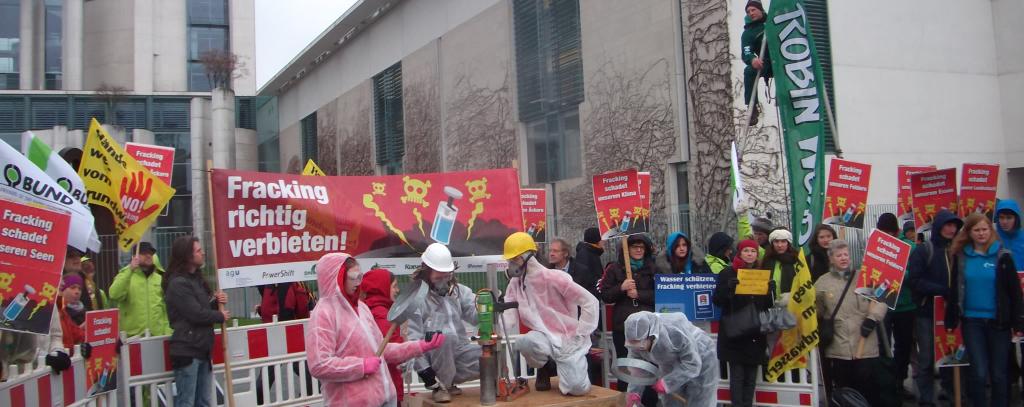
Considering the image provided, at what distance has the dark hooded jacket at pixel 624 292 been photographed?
9.04 meters

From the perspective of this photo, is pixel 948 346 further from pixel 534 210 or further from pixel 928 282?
pixel 534 210

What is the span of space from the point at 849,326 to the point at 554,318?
282cm

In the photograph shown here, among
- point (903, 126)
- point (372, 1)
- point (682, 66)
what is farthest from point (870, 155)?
point (372, 1)

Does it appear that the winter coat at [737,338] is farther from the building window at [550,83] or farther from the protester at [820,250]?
the building window at [550,83]

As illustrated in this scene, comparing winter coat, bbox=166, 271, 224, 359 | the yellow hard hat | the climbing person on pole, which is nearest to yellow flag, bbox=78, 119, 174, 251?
winter coat, bbox=166, 271, 224, 359

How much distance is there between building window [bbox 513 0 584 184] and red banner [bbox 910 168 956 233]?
430 inches

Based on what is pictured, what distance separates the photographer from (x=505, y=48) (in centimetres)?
2373

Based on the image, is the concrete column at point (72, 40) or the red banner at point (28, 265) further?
the concrete column at point (72, 40)

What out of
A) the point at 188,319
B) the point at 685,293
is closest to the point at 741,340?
the point at 685,293

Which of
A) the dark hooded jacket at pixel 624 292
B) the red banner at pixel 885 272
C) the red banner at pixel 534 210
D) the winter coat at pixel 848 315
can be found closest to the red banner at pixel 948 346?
the winter coat at pixel 848 315

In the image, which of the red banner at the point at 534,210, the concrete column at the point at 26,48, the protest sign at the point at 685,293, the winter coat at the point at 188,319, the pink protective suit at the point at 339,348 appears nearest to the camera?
the pink protective suit at the point at 339,348

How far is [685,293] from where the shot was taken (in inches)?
333

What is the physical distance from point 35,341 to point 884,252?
7048 millimetres

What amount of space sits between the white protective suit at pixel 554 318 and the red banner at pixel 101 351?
3.24m
